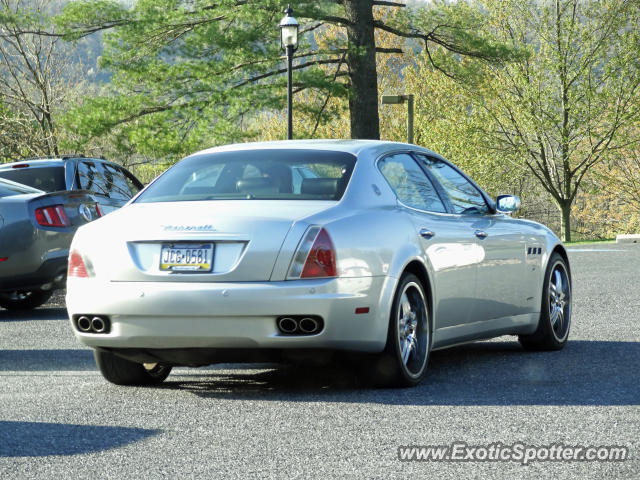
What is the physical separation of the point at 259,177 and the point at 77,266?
1.22 meters

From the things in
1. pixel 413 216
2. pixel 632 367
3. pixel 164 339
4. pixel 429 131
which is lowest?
pixel 429 131

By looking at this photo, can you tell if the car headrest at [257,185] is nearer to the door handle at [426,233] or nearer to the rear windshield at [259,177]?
the rear windshield at [259,177]

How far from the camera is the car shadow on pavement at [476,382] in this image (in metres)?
6.32

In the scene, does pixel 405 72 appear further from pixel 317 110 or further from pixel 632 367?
pixel 632 367

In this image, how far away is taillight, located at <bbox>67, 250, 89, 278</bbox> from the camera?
21.6 ft

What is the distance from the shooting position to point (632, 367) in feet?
24.6

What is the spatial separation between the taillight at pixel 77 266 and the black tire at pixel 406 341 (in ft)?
5.79

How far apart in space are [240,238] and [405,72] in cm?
4927

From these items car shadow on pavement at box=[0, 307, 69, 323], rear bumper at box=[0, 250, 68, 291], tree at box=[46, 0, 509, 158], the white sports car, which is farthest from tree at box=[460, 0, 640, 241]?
the white sports car

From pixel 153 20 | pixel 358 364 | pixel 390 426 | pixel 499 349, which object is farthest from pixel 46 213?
pixel 153 20

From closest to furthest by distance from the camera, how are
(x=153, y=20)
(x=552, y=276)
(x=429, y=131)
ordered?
(x=552, y=276)
(x=153, y=20)
(x=429, y=131)

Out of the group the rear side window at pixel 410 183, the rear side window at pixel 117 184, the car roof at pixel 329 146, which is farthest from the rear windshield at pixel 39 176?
the rear side window at pixel 410 183

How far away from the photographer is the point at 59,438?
5.38 meters

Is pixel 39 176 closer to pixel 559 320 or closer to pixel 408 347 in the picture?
pixel 559 320
